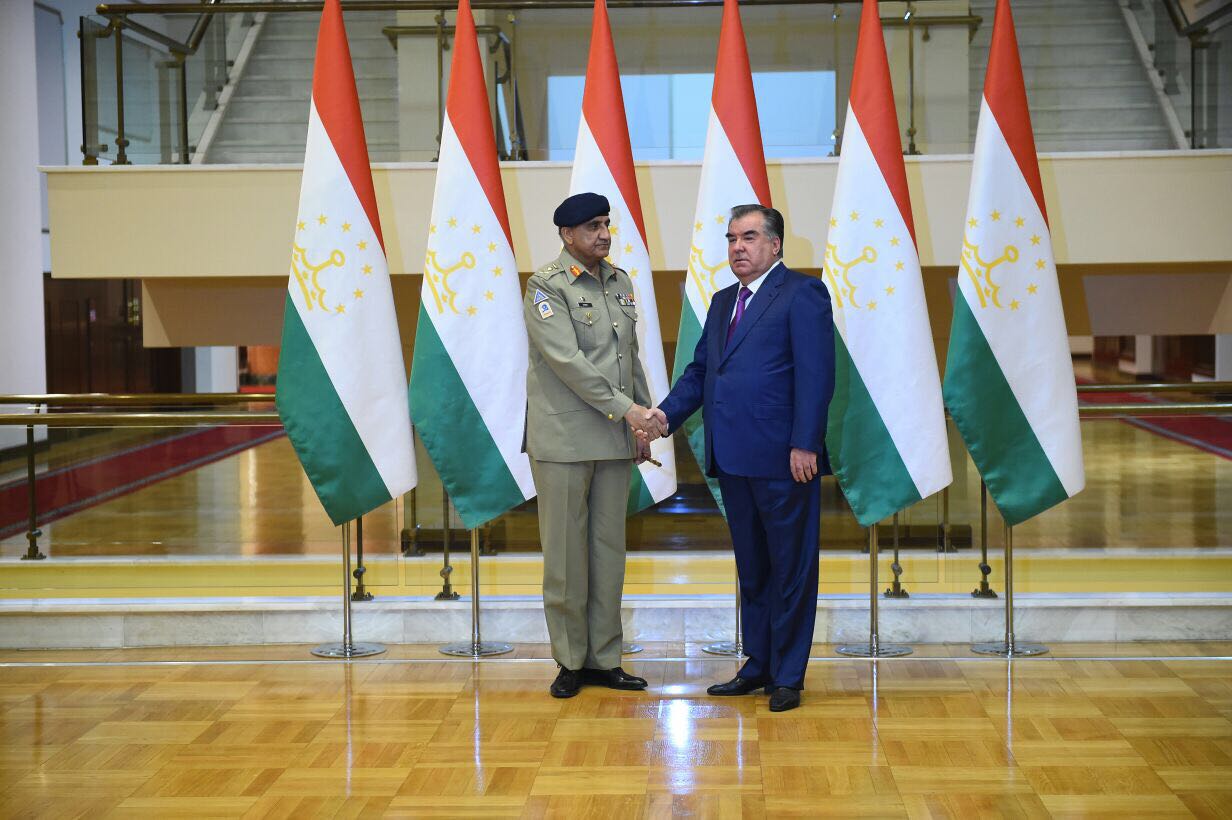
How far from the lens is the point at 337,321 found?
4262 millimetres

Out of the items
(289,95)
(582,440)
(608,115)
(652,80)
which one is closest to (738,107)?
(608,115)

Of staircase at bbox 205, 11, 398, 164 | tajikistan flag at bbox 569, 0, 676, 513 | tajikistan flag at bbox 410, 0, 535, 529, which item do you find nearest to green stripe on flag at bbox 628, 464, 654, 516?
tajikistan flag at bbox 569, 0, 676, 513

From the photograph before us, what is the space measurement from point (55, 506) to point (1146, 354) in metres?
17.7

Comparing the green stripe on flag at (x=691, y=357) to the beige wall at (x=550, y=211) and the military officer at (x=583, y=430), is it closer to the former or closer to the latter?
the military officer at (x=583, y=430)

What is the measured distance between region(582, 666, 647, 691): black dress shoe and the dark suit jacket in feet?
2.25

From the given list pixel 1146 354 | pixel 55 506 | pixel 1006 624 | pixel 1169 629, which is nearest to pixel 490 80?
pixel 55 506

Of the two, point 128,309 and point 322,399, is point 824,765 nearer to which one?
point 322,399

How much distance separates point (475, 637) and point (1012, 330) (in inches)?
81.9

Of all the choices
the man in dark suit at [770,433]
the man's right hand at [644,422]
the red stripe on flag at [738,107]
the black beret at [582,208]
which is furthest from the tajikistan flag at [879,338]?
the black beret at [582,208]

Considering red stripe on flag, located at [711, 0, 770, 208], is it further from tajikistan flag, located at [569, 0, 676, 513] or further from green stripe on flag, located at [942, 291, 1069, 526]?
green stripe on flag, located at [942, 291, 1069, 526]

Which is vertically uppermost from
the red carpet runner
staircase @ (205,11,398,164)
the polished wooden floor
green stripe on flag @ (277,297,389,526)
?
staircase @ (205,11,398,164)

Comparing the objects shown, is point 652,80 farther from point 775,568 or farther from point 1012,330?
point 775,568

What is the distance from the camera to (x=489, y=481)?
4309 millimetres

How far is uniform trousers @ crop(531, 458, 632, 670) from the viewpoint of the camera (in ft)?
12.8
